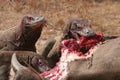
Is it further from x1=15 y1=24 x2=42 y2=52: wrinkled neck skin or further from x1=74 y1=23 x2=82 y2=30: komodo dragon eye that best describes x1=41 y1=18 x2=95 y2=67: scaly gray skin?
x1=15 y1=24 x2=42 y2=52: wrinkled neck skin

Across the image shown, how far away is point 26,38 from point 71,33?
1.09m

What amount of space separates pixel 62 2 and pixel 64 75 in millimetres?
8044

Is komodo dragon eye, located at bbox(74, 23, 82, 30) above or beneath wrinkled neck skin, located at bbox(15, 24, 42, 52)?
above

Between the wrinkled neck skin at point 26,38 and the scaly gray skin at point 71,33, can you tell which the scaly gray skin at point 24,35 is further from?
the scaly gray skin at point 71,33

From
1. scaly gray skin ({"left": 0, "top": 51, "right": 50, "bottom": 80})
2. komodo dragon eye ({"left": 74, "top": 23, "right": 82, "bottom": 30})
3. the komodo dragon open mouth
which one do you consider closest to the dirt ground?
komodo dragon eye ({"left": 74, "top": 23, "right": 82, "bottom": 30})

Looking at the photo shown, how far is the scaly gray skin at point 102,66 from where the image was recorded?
4219 mm

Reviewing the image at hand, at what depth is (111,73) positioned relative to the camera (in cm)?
422

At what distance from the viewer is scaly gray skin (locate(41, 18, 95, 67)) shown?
5786 mm

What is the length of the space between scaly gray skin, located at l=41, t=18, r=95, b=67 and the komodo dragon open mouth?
22 cm

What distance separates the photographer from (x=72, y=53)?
15.9 feet

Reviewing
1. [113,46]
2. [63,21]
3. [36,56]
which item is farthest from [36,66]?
[63,21]

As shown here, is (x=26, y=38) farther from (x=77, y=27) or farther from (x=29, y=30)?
(x=77, y=27)

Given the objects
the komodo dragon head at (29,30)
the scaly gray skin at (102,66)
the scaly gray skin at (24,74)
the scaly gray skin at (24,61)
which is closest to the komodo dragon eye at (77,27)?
the komodo dragon head at (29,30)

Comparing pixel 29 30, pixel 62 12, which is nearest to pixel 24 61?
pixel 29 30
